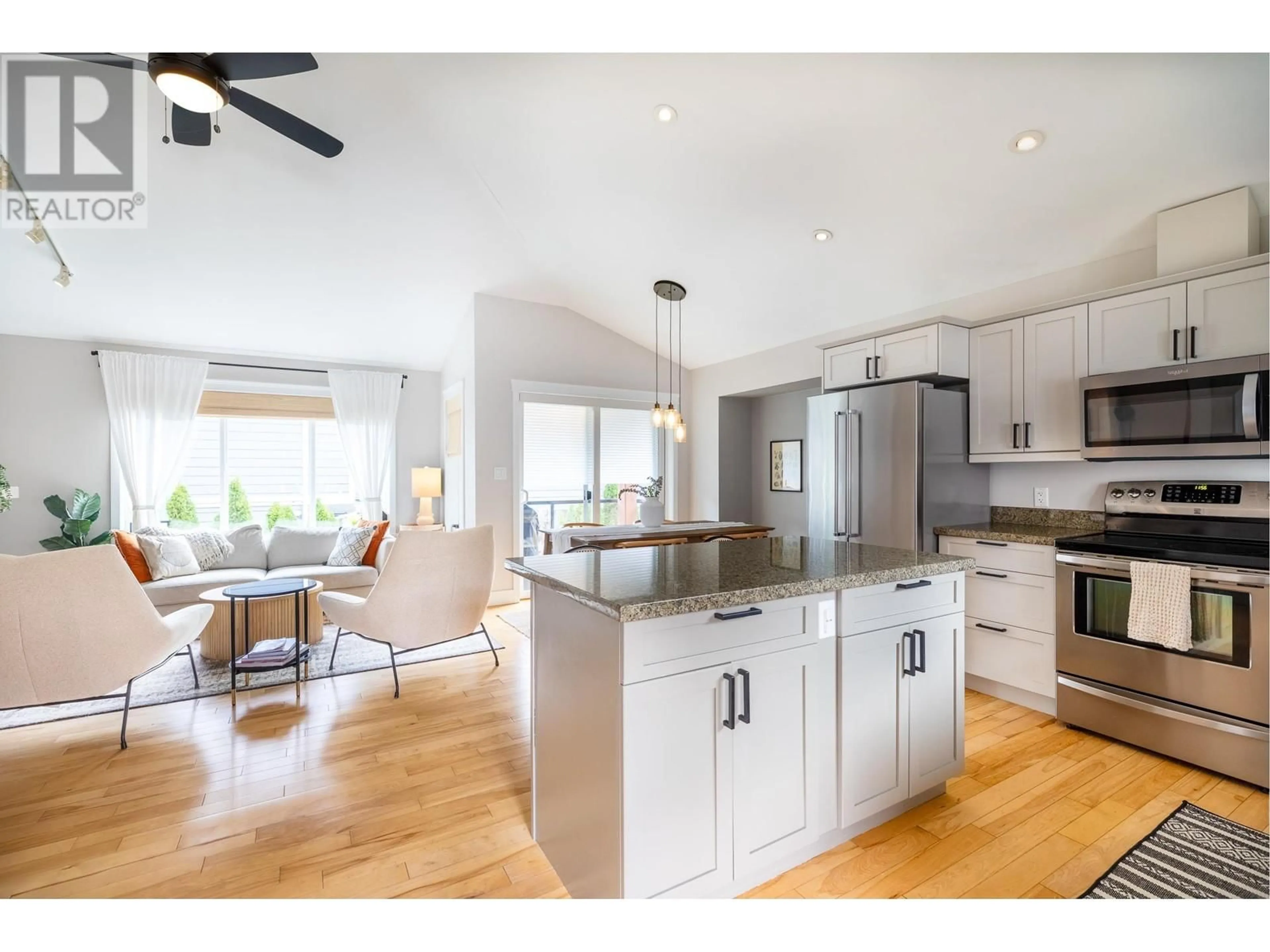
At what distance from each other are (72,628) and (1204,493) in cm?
516

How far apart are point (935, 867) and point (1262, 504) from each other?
7.49ft

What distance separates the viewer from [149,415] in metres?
5.43

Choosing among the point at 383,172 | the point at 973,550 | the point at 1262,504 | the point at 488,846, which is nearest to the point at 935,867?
the point at 488,846

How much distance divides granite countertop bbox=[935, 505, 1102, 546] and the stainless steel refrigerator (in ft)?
0.29

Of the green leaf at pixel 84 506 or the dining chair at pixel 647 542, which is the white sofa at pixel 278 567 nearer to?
the green leaf at pixel 84 506

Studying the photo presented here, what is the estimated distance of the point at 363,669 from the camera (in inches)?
141

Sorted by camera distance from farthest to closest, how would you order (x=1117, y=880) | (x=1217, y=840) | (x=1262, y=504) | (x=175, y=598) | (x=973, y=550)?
(x=175, y=598), (x=973, y=550), (x=1262, y=504), (x=1217, y=840), (x=1117, y=880)

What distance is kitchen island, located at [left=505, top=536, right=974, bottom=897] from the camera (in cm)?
140

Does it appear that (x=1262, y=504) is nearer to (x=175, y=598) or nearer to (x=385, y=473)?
(x=175, y=598)

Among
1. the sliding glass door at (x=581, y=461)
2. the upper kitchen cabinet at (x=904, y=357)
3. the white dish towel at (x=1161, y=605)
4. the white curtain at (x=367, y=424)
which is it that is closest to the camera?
the white dish towel at (x=1161, y=605)

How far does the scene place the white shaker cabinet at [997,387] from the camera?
126 inches

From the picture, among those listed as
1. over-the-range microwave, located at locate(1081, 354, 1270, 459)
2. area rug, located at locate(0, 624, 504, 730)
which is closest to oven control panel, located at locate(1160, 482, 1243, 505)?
over-the-range microwave, located at locate(1081, 354, 1270, 459)

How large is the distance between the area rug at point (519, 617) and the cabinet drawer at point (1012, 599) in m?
3.01

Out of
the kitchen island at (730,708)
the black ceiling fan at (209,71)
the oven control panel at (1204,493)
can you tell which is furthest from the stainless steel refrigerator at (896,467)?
the black ceiling fan at (209,71)
